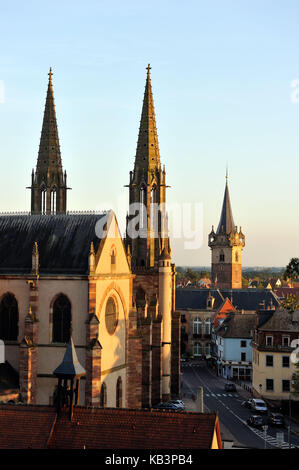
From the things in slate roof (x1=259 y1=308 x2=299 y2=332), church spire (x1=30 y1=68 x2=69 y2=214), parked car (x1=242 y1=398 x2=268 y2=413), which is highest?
church spire (x1=30 y1=68 x2=69 y2=214)

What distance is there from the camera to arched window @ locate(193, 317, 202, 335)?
12333cm

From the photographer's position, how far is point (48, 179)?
6881 centimetres

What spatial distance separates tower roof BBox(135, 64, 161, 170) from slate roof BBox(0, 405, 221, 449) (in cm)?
4215

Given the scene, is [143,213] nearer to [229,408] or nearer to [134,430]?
[229,408]

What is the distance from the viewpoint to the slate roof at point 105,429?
25.9 metres

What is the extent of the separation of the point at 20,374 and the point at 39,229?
36.9 ft

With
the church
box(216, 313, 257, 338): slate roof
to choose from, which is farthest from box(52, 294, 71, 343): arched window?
box(216, 313, 257, 338): slate roof

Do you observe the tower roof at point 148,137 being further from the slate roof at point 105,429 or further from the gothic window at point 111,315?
the slate roof at point 105,429

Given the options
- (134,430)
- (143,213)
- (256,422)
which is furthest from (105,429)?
(143,213)

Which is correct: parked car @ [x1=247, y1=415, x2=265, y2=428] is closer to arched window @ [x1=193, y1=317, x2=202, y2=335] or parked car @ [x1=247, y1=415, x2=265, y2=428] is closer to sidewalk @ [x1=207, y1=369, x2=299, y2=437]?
sidewalk @ [x1=207, y1=369, x2=299, y2=437]

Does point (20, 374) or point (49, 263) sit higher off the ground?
point (49, 263)

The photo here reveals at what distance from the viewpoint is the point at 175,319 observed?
66.9 metres
